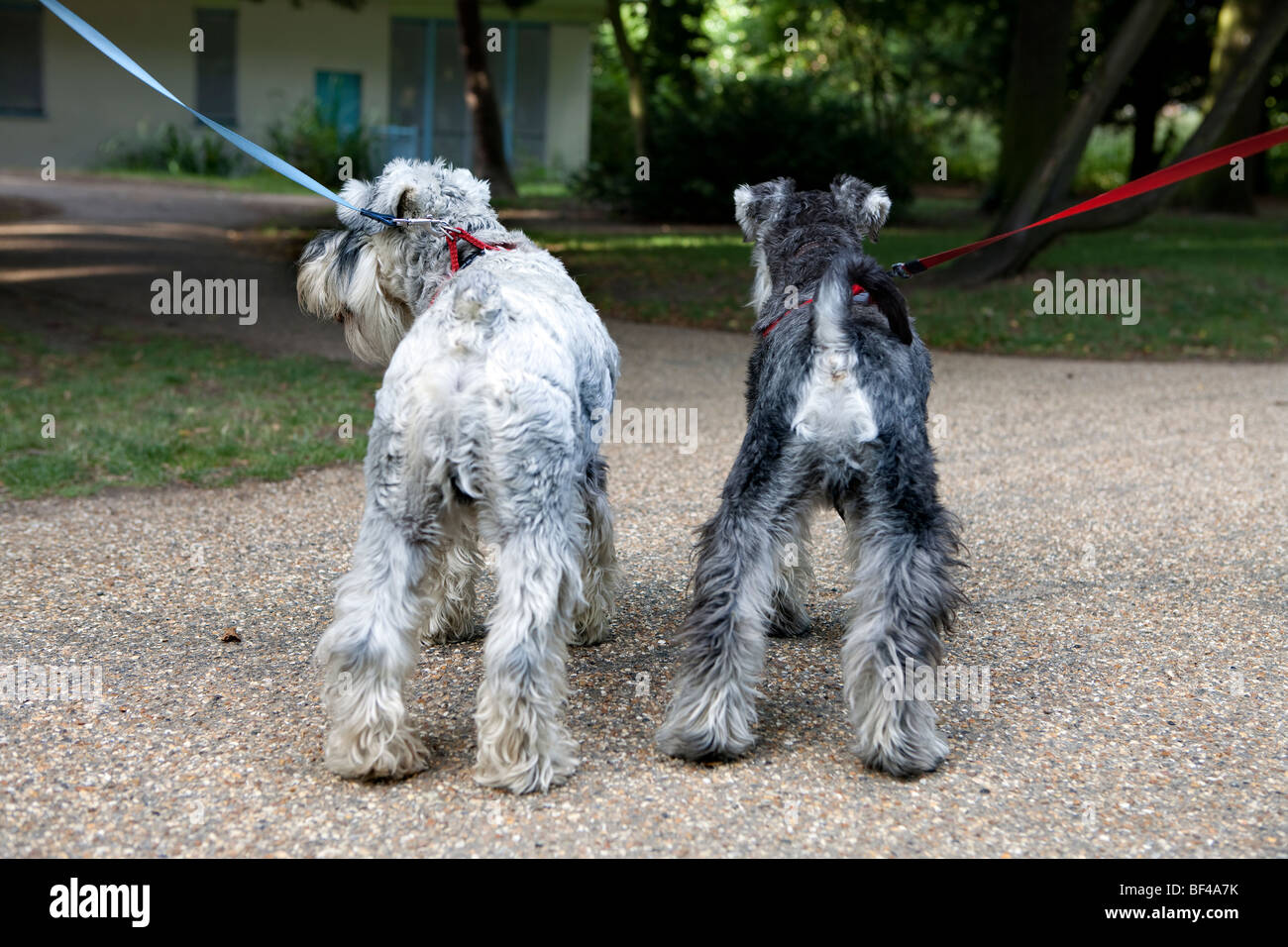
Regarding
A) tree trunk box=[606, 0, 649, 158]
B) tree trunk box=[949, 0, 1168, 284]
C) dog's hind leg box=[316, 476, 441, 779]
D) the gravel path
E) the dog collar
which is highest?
tree trunk box=[606, 0, 649, 158]

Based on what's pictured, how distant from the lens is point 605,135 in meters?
30.3

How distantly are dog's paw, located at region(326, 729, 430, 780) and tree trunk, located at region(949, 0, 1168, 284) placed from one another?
38.8 ft

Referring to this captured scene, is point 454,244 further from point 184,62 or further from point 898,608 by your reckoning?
point 184,62

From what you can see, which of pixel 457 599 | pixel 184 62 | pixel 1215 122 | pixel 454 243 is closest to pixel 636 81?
pixel 184 62

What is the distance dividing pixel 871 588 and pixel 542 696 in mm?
1044

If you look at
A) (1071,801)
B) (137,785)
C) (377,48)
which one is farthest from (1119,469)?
(377,48)

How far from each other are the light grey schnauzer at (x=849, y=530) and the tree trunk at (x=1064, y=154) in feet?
35.7

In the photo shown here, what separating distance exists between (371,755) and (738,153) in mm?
19348

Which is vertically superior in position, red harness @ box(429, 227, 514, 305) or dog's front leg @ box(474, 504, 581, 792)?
red harness @ box(429, 227, 514, 305)

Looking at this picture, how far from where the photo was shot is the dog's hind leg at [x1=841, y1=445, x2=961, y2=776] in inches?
143

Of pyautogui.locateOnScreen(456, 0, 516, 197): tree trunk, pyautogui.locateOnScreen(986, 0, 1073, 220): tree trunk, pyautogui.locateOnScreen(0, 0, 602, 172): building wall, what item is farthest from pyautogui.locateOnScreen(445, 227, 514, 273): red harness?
pyautogui.locateOnScreen(0, 0, 602, 172): building wall

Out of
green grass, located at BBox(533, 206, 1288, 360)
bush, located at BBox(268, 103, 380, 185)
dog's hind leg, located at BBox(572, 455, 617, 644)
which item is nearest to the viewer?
dog's hind leg, located at BBox(572, 455, 617, 644)
